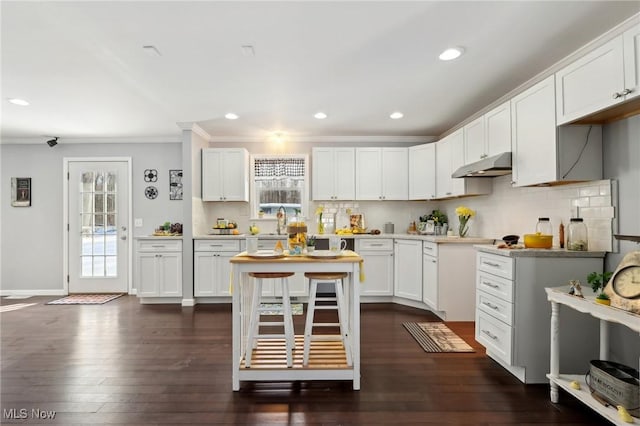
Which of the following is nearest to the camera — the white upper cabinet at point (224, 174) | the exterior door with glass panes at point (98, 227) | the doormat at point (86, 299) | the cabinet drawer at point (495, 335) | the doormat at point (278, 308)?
the cabinet drawer at point (495, 335)

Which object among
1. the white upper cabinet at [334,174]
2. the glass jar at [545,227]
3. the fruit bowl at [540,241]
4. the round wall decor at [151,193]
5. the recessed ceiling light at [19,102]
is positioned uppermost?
the recessed ceiling light at [19,102]

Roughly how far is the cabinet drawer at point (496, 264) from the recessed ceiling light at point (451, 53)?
165cm

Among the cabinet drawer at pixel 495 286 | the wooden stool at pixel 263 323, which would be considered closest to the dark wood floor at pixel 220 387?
the wooden stool at pixel 263 323

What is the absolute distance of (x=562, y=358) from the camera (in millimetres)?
2338

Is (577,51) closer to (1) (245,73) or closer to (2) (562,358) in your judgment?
(2) (562,358)

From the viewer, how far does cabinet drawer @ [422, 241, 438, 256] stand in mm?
3947

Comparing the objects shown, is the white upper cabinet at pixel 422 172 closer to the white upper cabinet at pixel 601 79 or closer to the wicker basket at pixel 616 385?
the white upper cabinet at pixel 601 79

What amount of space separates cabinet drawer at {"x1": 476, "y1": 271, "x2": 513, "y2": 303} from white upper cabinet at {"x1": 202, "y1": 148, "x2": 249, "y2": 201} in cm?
346

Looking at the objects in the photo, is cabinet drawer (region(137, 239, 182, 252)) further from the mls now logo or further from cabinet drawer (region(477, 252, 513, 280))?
cabinet drawer (region(477, 252, 513, 280))

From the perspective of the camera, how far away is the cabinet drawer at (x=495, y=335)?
8.16 ft

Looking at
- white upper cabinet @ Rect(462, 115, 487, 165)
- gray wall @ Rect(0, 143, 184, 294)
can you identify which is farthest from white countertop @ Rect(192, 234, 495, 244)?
gray wall @ Rect(0, 143, 184, 294)

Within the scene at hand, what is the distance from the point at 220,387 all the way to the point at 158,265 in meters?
2.81

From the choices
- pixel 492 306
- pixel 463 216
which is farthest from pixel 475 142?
pixel 492 306

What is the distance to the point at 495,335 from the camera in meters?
2.66
